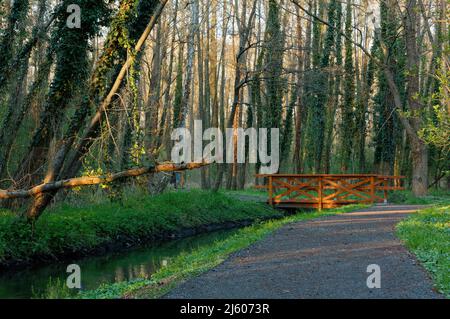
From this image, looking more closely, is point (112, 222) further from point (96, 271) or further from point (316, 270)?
point (316, 270)

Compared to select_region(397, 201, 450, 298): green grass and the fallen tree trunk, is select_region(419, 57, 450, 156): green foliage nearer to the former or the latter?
select_region(397, 201, 450, 298): green grass

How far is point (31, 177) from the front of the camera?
16.7 meters

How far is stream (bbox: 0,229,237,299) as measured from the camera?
11234mm

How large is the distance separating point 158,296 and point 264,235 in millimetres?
6071

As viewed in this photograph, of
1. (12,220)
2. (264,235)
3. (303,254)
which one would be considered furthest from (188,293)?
(12,220)

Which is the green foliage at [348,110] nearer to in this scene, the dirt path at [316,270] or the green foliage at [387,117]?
the green foliage at [387,117]

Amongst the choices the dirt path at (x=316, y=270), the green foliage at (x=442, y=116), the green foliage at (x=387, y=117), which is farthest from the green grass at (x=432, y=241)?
the green foliage at (x=387, y=117)

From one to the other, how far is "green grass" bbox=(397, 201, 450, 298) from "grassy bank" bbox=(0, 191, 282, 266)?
8.72 m

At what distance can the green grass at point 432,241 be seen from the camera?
26.2 ft

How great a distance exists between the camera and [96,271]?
522 inches

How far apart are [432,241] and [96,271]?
747 centimetres

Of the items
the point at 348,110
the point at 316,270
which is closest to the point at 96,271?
the point at 316,270

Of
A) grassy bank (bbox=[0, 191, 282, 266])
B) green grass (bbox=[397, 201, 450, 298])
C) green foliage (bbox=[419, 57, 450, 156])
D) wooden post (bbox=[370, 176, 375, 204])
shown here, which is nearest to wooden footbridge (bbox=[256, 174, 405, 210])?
wooden post (bbox=[370, 176, 375, 204])

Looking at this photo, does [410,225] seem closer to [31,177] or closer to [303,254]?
[303,254]
